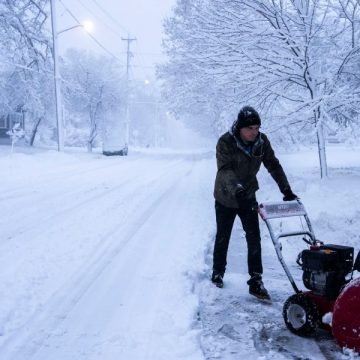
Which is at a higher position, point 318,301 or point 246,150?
point 246,150

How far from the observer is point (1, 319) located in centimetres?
376

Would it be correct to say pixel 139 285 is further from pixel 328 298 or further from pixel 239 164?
pixel 328 298

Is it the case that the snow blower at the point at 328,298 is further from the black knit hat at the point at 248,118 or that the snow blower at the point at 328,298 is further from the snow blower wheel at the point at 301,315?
the black knit hat at the point at 248,118

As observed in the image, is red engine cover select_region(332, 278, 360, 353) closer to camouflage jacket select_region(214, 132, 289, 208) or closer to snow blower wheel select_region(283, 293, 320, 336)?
snow blower wheel select_region(283, 293, 320, 336)

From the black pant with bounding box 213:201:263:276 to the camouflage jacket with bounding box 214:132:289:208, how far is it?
14cm

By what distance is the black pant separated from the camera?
4695 mm

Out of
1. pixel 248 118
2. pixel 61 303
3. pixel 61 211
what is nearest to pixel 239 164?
pixel 248 118

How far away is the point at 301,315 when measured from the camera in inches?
141

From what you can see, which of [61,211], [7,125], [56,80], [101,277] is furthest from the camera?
[7,125]

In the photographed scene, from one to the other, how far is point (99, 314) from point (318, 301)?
1.87 meters

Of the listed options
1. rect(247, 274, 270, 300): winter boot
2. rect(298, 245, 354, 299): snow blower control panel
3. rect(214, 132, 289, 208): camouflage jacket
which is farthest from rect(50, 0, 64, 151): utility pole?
rect(298, 245, 354, 299): snow blower control panel

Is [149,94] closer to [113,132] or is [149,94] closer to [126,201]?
[113,132]

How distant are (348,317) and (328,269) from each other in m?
0.40

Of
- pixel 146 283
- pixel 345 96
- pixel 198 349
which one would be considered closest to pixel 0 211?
pixel 146 283
